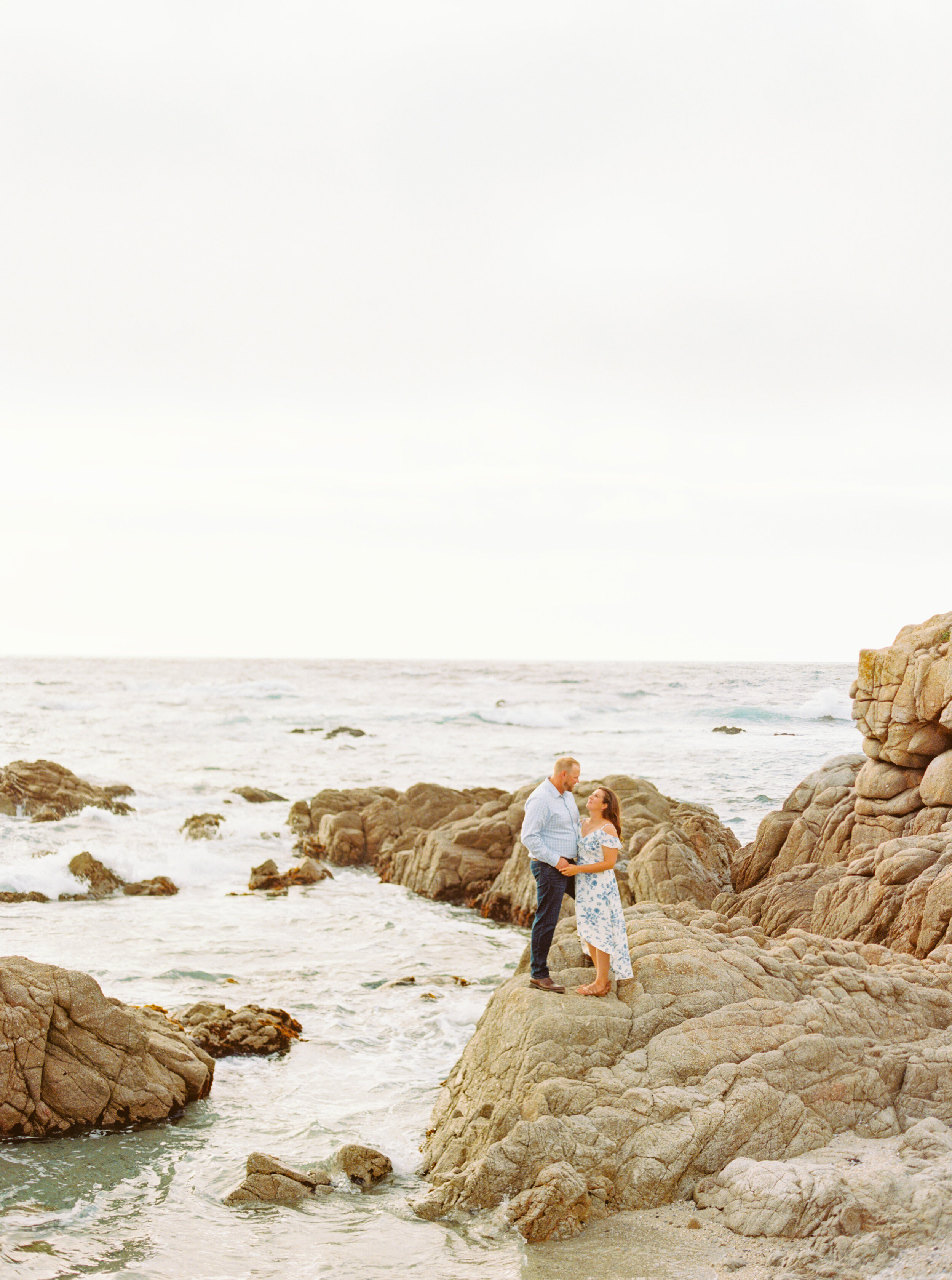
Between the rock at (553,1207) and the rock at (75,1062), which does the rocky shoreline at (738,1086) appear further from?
the rock at (75,1062)

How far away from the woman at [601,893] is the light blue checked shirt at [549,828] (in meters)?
0.11

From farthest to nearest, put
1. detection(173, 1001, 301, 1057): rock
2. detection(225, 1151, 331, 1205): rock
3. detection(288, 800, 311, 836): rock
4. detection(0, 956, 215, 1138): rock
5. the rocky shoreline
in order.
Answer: detection(288, 800, 311, 836): rock → detection(173, 1001, 301, 1057): rock → detection(0, 956, 215, 1138): rock → detection(225, 1151, 331, 1205): rock → the rocky shoreline

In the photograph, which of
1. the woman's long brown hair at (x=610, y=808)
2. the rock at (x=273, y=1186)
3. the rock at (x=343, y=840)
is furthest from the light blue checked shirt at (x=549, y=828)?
the rock at (x=343, y=840)

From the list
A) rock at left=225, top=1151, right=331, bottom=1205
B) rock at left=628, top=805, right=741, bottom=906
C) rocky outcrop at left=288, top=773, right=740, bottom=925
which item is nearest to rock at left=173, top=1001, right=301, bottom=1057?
rock at left=225, top=1151, right=331, bottom=1205

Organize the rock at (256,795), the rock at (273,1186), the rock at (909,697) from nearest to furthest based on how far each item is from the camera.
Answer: the rock at (273,1186)
the rock at (909,697)
the rock at (256,795)

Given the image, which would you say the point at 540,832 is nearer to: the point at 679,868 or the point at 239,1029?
the point at 239,1029

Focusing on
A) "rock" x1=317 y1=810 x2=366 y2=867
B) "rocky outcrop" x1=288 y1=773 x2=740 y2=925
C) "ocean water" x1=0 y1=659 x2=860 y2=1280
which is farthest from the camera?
"rock" x1=317 y1=810 x2=366 y2=867

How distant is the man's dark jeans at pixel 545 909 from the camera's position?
26.8 ft

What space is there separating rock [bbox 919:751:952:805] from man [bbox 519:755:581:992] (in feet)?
27.4

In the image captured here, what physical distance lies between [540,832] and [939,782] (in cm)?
873

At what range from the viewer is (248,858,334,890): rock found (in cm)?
2127

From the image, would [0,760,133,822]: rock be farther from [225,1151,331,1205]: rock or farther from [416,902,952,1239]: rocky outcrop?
[416,902,952,1239]: rocky outcrop

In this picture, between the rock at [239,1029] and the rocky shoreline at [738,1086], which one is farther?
the rock at [239,1029]

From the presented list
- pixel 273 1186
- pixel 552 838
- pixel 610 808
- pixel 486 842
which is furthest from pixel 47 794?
pixel 610 808
